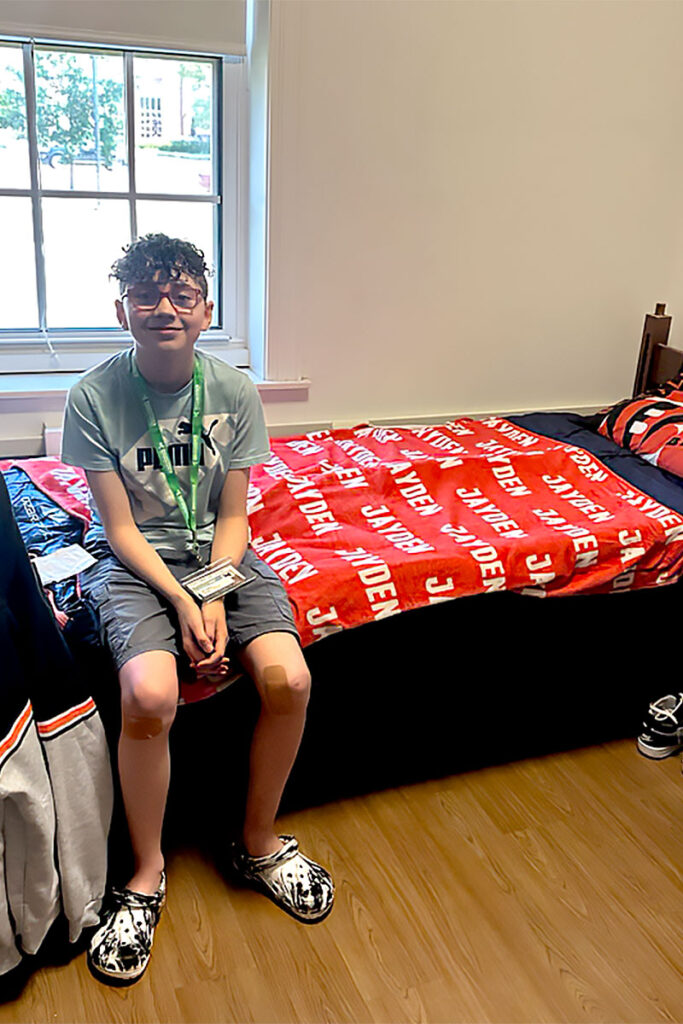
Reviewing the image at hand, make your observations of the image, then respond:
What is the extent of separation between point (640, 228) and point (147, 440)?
203 cm

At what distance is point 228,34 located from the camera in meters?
2.38

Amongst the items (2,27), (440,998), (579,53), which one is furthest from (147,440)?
(579,53)

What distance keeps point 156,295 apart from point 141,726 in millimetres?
729

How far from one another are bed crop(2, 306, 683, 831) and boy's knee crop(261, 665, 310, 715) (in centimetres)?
13

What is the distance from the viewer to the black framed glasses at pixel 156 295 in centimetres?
152

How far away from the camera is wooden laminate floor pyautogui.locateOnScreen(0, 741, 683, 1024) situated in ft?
4.58

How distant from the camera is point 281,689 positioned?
149 cm

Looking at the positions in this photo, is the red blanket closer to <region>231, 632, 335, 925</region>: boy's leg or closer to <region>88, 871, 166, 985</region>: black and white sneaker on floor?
<region>231, 632, 335, 925</region>: boy's leg

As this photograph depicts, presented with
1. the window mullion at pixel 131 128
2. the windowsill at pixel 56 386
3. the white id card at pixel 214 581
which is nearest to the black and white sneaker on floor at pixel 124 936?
the white id card at pixel 214 581

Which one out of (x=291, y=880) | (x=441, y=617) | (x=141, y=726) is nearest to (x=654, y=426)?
(x=441, y=617)

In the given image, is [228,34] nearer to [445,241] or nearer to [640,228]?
[445,241]

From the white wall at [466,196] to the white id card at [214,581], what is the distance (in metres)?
1.15

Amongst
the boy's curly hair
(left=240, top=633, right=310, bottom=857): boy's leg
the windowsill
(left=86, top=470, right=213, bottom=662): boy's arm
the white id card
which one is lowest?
(left=240, top=633, right=310, bottom=857): boy's leg

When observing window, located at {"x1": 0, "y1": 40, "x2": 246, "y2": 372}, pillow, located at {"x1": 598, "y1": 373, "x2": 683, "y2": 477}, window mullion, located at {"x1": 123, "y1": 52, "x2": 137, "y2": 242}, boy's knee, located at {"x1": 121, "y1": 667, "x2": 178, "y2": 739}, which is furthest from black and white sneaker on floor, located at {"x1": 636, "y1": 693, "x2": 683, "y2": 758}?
window mullion, located at {"x1": 123, "y1": 52, "x2": 137, "y2": 242}
